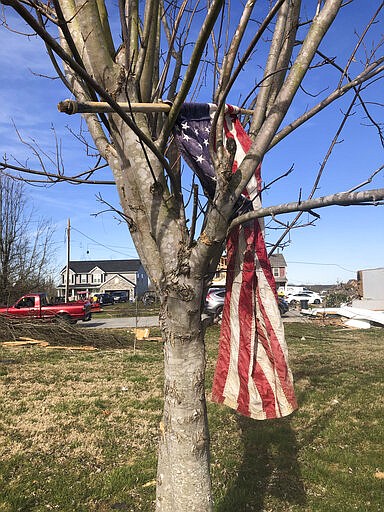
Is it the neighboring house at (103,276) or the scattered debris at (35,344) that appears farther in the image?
the neighboring house at (103,276)

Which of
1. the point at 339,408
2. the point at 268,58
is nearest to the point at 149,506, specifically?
the point at 268,58

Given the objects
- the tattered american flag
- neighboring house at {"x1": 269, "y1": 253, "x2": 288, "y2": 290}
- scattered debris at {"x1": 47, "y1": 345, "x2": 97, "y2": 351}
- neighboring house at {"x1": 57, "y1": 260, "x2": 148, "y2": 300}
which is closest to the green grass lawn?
the tattered american flag

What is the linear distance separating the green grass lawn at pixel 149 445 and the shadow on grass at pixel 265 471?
0.01 m

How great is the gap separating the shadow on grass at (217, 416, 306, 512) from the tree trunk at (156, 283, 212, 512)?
4.72 ft

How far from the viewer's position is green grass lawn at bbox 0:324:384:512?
3.71 m

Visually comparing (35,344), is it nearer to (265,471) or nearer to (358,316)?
(265,471)

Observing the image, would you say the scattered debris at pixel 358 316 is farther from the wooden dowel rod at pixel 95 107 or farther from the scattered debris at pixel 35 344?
the wooden dowel rod at pixel 95 107

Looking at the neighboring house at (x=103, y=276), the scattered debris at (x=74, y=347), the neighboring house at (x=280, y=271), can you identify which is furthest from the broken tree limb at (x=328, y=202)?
the neighboring house at (x=103, y=276)

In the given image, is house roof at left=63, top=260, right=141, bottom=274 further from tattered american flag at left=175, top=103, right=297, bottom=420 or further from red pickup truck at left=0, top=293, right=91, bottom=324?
tattered american flag at left=175, top=103, right=297, bottom=420

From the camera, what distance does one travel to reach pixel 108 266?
7319 centimetres

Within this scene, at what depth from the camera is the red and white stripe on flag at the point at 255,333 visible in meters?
2.94

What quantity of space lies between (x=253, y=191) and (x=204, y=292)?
0.86 metres

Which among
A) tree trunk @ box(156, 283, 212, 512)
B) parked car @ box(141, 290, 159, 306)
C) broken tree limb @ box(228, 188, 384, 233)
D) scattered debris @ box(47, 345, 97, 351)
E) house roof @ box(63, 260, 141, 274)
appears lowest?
scattered debris @ box(47, 345, 97, 351)

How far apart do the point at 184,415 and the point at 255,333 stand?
0.98m
